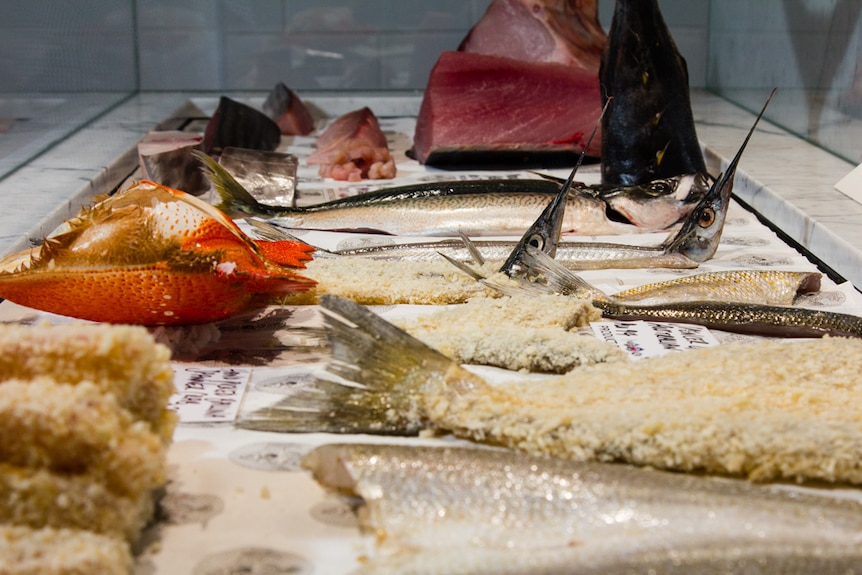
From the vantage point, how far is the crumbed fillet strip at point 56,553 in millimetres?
1007

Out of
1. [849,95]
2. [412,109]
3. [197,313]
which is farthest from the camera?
[412,109]

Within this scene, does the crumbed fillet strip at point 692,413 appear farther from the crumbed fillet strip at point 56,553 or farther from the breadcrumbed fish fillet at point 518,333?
the crumbed fillet strip at point 56,553

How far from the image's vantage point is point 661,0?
5.45 m

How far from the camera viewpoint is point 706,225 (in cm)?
251

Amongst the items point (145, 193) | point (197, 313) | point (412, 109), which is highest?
point (145, 193)

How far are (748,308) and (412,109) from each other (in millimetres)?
3598

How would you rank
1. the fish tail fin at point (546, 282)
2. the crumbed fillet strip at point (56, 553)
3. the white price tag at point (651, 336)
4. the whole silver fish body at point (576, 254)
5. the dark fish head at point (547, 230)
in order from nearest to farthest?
the crumbed fillet strip at point (56, 553), the white price tag at point (651, 336), the fish tail fin at point (546, 282), the dark fish head at point (547, 230), the whole silver fish body at point (576, 254)

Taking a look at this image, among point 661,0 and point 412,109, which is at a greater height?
point 661,0

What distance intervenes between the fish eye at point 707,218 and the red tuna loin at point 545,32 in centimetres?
212

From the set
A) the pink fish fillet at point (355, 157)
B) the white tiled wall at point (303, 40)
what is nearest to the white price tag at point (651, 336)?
the pink fish fillet at point (355, 157)

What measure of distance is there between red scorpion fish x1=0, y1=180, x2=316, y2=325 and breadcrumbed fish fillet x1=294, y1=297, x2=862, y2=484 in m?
0.30

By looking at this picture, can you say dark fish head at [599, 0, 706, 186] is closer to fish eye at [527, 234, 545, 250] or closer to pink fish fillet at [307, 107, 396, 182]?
pink fish fillet at [307, 107, 396, 182]

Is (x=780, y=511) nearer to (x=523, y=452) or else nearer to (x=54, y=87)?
(x=523, y=452)

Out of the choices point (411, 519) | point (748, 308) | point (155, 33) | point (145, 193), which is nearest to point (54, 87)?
point (155, 33)
